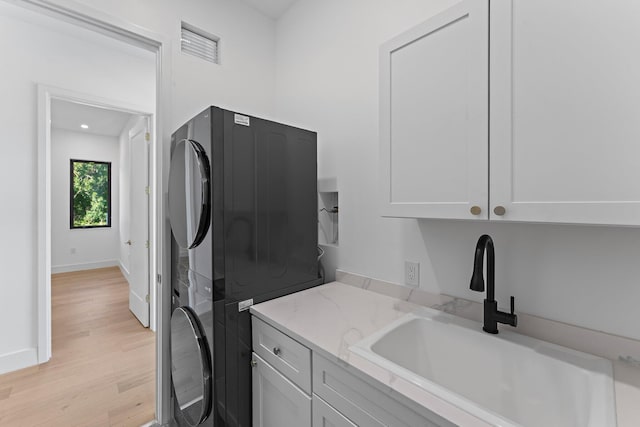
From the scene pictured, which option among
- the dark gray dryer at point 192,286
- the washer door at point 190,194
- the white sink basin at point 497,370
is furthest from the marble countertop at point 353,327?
the washer door at point 190,194

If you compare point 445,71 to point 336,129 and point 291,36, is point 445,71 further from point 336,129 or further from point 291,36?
point 291,36

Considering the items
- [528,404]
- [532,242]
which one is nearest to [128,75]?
[532,242]

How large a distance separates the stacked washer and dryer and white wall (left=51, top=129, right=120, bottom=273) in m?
5.70

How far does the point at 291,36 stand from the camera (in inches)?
86.7

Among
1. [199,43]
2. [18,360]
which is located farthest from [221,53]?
[18,360]

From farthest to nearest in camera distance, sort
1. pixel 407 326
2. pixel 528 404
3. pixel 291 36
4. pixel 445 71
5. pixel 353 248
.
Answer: pixel 291 36 → pixel 353 248 → pixel 407 326 → pixel 445 71 → pixel 528 404

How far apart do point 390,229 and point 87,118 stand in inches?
221

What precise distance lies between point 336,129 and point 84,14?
4.77 ft

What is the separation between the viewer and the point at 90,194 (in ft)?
19.4

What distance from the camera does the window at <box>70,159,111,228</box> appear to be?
5.75 metres

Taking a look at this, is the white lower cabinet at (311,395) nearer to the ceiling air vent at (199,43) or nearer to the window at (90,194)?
the ceiling air vent at (199,43)

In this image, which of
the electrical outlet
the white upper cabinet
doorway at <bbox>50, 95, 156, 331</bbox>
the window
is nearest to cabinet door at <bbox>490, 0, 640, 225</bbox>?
the white upper cabinet

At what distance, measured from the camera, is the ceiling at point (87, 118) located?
4266 millimetres

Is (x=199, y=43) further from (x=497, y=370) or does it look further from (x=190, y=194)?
(x=497, y=370)
